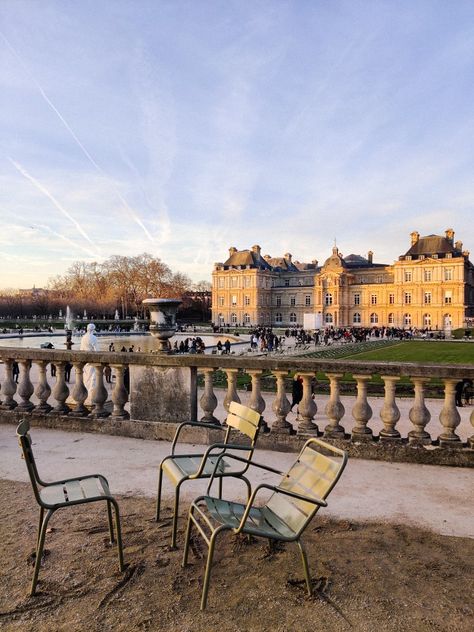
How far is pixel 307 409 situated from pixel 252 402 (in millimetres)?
641

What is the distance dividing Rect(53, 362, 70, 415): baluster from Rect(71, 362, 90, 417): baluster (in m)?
0.14

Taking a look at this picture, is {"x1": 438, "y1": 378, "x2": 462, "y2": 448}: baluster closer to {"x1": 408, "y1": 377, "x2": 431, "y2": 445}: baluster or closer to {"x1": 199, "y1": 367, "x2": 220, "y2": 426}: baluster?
{"x1": 408, "y1": 377, "x2": 431, "y2": 445}: baluster

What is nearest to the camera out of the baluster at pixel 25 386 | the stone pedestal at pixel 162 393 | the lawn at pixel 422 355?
the stone pedestal at pixel 162 393

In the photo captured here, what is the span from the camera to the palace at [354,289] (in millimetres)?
84875

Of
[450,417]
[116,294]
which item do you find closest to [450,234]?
[116,294]

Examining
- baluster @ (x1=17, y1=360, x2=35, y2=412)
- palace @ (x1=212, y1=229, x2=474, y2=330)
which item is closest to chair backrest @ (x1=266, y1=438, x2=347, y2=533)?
baluster @ (x1=17, y1=360, x2=35, y2=412)

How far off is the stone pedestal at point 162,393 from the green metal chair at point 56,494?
2560mm

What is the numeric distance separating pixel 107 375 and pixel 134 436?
10.1 meters

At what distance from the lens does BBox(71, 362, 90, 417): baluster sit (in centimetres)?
614

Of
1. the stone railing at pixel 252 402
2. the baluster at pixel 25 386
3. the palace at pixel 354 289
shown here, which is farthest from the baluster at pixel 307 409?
the palace at pixel 354 289

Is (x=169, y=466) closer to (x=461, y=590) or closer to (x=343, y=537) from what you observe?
(x=343, y=537)

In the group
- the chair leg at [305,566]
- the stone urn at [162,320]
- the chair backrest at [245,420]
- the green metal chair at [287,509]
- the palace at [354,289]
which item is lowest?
the chair leg at [305,566]

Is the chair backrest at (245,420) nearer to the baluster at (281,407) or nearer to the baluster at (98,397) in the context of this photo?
the baluster at (281,407)

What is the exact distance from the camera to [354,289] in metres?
97.5
